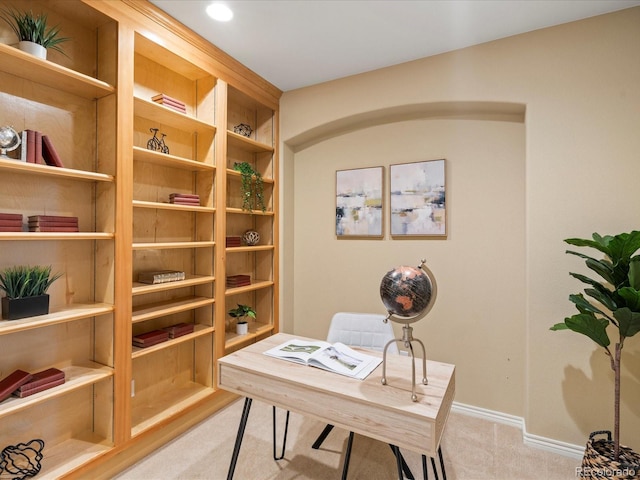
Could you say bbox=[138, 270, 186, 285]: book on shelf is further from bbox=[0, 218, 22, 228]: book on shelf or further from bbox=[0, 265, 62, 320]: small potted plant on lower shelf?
bbox=[0, 218, 22, 228]: book on shelf

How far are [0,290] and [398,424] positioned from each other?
205 centimetres

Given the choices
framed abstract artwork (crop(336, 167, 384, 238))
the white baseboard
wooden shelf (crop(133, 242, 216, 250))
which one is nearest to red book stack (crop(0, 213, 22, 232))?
wooden shelf (crop(133, 242, 216, 250))

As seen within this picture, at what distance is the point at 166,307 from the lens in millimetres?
2365

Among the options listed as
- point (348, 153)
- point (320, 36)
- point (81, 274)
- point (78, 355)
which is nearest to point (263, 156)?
point (348, 153)

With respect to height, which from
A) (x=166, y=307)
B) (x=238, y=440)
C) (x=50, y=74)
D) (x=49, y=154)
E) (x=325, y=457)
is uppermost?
(x=50, y=74)

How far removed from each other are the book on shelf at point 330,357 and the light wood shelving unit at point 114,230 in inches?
37.9

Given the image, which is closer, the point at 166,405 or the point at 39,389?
the point at 39,389

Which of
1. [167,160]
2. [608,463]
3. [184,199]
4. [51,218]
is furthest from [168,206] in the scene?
[608,463]

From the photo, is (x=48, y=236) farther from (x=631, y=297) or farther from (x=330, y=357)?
(x=631, y=297)

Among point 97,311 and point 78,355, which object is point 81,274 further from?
point 78,355

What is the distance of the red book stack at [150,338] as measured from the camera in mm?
2227

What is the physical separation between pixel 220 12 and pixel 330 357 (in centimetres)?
224

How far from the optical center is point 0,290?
1720 millimetres

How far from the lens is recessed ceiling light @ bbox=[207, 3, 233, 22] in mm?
2100
